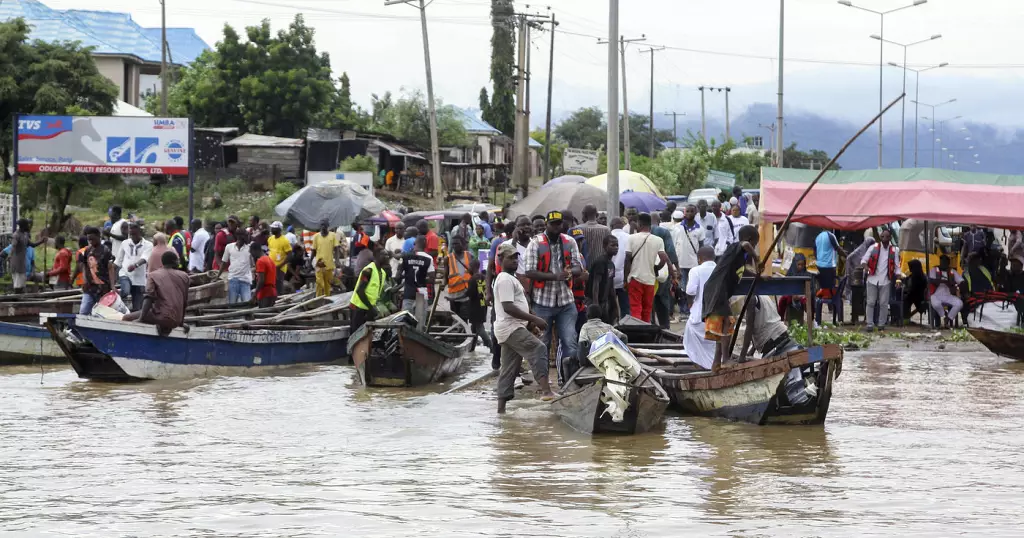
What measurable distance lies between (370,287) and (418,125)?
1781 inches

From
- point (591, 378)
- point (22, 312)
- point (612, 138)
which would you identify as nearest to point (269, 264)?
point (22, 312)

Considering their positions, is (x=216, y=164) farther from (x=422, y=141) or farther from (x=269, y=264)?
(x=269, y=264)

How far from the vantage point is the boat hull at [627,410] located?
34.3 feet

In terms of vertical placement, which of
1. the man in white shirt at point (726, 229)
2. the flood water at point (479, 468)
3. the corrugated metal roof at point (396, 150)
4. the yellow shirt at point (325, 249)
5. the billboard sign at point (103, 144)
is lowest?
the flood water at point (479, 468)

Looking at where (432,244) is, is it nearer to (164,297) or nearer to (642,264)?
(642,264)

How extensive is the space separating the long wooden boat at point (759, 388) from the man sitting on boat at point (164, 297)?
6.18m

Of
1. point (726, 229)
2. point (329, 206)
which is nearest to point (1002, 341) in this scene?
point (726, 229)

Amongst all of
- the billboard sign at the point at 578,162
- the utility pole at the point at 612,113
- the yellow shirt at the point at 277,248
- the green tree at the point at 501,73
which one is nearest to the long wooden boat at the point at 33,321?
the yellow shirt at the point at 277,248

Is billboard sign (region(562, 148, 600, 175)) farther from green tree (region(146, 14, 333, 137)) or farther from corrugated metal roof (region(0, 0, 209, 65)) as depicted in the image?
corrugated metal roof (region(0, 0, 209, 65))

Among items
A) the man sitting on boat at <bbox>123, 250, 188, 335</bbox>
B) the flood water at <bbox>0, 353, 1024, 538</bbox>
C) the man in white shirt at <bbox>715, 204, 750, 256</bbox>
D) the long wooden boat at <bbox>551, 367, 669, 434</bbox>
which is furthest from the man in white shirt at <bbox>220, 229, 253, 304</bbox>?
the long wooden boat at <bbox>551, 367, 669, 434</bbox>

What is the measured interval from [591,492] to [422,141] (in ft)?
169

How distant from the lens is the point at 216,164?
1809 inches

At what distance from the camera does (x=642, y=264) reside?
49.9 ft

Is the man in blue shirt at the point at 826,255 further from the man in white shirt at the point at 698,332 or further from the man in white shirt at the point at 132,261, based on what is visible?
the man in white shirt at the point at 132,261
